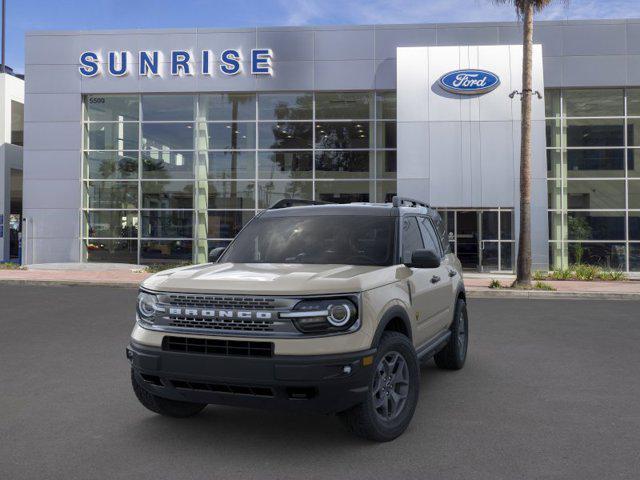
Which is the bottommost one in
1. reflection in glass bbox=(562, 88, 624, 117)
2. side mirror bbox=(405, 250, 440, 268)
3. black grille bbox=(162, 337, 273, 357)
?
black grille bbox=(162, 337, 273, 357)

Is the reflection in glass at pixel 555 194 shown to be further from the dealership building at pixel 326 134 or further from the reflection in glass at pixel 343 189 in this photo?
A: the reflection in glass at pixel 343 189

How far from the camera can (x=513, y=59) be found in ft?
76.3

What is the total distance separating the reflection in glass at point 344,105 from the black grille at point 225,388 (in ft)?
72.8

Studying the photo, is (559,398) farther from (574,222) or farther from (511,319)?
(574,222)

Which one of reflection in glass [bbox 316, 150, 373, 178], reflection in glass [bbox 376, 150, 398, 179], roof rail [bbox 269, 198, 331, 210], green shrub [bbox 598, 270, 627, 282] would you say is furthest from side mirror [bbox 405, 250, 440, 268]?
reflection in glass [bbox 316, 150, 373, 178]

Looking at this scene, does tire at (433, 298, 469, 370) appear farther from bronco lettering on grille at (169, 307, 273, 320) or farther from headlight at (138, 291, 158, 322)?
headlight at (138, 291, 158, 322)

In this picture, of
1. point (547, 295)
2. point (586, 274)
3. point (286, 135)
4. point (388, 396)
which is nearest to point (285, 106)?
point (286, 135)

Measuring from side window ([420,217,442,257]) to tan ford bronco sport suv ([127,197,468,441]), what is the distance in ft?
3.43

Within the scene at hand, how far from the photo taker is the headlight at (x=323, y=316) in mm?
4109

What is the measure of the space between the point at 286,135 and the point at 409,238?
20.8 meters

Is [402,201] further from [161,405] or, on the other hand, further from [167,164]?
[167,164]

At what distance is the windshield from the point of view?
5.26 meters

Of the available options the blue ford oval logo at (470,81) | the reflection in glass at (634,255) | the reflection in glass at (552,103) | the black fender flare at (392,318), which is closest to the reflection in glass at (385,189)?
the blue ford oval logo at (470,81)

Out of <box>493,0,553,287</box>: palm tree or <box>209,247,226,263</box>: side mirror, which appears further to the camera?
<box>493,0,553,287</box>: palm tree
